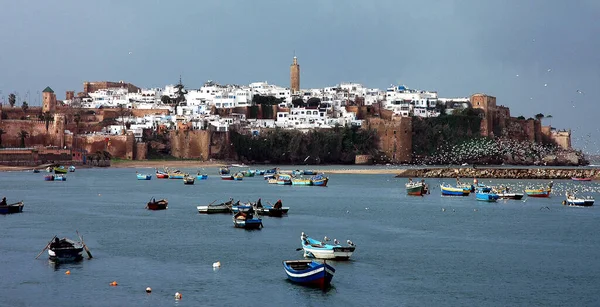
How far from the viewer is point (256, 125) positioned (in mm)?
109562

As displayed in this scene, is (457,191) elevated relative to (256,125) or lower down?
lower down

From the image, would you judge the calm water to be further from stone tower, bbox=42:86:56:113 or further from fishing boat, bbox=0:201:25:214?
stone tower, bbox=42:86:56:113

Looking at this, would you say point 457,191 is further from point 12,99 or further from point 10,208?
point 12,99

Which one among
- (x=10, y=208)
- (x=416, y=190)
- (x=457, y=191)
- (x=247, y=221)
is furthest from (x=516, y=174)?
(x=10, y=208)

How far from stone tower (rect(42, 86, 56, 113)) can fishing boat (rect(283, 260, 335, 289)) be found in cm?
9530

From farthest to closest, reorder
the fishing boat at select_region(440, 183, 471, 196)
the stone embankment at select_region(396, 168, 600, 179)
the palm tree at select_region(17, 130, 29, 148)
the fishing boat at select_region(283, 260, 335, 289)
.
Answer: the palm tree at select_region(17, 130, 29, 148)
the stone embankment at select_region(396, 168, 600, 179)
the fishing boat at select_region(440, 183, 471, 196)
the fishing boat at select_region(283, 260, 335, 289)

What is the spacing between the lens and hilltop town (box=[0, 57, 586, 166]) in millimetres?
96938

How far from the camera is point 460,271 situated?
82.9 feet

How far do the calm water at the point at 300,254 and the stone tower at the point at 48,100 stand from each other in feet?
213

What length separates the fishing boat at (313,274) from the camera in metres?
22.2

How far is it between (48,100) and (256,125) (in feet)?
93.5

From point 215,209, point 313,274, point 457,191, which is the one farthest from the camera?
point 457,191

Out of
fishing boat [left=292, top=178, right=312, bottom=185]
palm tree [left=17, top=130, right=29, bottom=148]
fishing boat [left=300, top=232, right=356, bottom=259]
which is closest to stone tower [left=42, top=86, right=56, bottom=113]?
palm tree [left=17, top=130, right=29, bottom=148]

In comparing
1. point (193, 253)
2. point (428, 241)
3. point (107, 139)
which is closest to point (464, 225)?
point (428, 241)
